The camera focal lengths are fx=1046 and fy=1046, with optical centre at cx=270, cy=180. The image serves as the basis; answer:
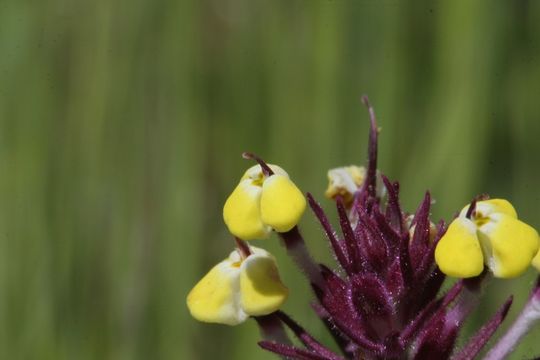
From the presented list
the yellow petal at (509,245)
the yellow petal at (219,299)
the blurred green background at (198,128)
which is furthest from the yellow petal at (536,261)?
the blurred green background at (198,128)

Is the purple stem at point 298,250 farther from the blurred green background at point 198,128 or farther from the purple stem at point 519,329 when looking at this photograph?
the blurred green background at point 198,128

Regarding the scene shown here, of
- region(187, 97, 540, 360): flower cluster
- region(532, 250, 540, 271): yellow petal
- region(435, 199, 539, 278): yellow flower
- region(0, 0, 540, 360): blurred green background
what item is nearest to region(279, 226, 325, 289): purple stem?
region(187, 97, 540, 360): flower cluster

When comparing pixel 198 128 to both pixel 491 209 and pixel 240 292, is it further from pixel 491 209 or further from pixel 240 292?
pixel 491 209

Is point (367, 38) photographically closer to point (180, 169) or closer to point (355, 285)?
point (180, 169)

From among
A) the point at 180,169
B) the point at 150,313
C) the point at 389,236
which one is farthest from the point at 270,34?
the point at 389,236

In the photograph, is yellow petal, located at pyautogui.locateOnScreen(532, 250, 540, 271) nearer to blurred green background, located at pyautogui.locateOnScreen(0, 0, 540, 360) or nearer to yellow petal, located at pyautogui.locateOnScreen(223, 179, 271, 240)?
yellow petal, located at pyautogui.locateOnScreen(223, 179, 271, 240)

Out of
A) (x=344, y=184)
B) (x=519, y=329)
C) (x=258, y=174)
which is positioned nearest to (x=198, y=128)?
(x=344, y=184)
